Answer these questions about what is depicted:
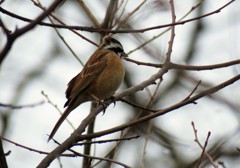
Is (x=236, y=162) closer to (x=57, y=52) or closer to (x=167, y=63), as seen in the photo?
(x=167, y=63)

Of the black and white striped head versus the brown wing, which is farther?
the black and white striped head

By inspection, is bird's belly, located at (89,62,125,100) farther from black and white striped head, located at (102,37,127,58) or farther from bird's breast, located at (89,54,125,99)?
black and white striped head, located at (102,37,127,58)

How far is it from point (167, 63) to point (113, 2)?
3.16ft

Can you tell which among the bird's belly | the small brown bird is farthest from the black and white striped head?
the bird's belly

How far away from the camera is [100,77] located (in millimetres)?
5215

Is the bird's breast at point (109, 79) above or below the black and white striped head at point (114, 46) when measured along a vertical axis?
below

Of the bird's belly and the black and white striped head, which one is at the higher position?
the black and white striped head

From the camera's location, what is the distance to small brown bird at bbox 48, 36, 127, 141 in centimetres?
502

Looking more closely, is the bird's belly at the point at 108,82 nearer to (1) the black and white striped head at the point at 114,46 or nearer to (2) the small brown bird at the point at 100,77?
(2) the small brown bird at the point at 100,77

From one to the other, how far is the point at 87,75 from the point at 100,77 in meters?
0.13

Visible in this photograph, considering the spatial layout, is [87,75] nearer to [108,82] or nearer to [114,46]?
[108,82]

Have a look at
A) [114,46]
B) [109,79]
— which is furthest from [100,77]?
[114,46]

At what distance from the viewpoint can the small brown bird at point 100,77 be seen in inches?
198

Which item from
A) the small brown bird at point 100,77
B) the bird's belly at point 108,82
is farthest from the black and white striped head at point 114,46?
the bird's belly at point 108,82
